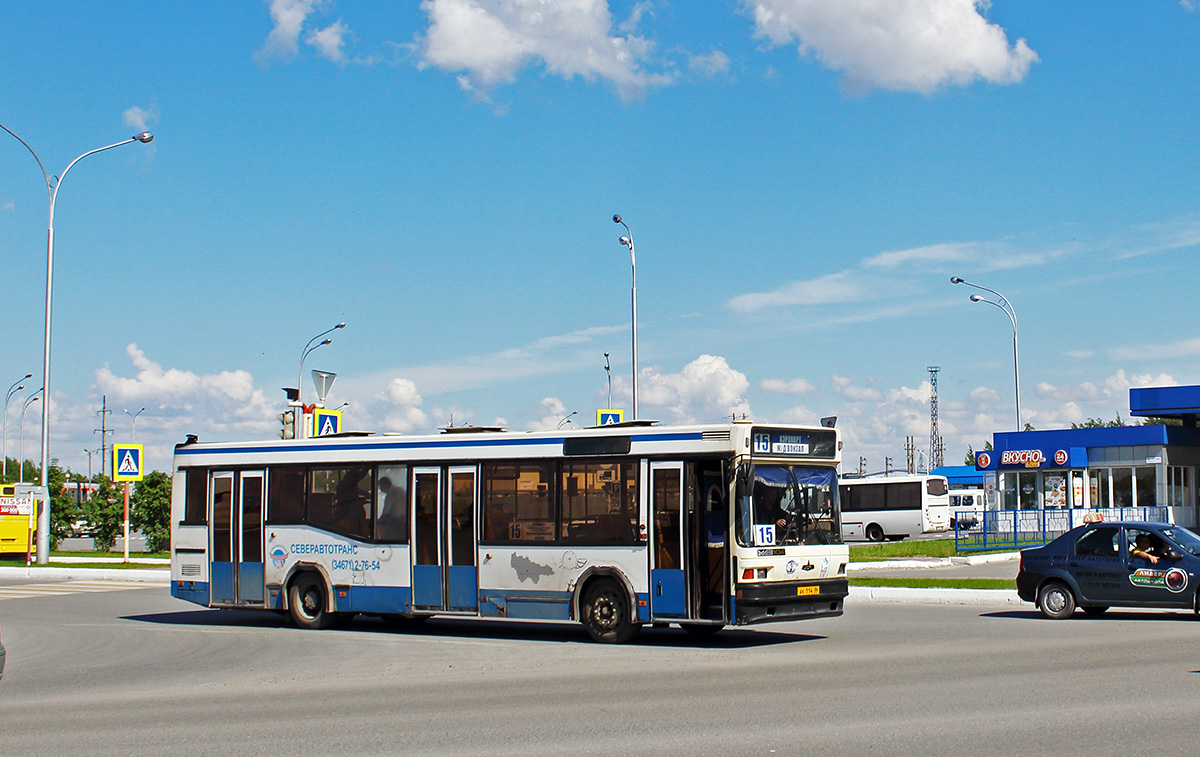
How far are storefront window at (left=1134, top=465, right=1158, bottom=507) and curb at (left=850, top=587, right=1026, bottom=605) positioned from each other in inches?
1146

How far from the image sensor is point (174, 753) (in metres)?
8.88

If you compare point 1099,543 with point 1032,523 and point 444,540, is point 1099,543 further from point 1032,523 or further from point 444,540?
point 1032,523

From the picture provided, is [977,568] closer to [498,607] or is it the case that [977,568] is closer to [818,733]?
[498,607]

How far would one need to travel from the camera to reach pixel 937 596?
22.5m

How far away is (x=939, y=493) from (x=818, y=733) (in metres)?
Answer: 49.3

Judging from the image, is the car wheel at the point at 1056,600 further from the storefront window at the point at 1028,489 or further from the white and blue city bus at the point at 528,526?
the storefront window at the point at 1028,489

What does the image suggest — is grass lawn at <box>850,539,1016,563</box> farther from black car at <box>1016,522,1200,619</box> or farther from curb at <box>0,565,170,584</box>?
curb at <box>0,565,170,584</box>

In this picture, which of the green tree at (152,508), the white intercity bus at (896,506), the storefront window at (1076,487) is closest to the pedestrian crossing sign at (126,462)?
the green tree at (152,508)

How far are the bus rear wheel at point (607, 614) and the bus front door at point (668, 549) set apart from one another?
0.52m

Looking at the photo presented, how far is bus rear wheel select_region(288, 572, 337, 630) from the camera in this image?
61.0 ft

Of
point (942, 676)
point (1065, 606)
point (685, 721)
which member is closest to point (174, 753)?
point (685, 721)

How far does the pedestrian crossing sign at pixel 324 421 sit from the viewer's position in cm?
2692

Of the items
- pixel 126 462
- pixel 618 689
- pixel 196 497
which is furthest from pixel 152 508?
pixel 618 689

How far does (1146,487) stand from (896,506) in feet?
36.1
